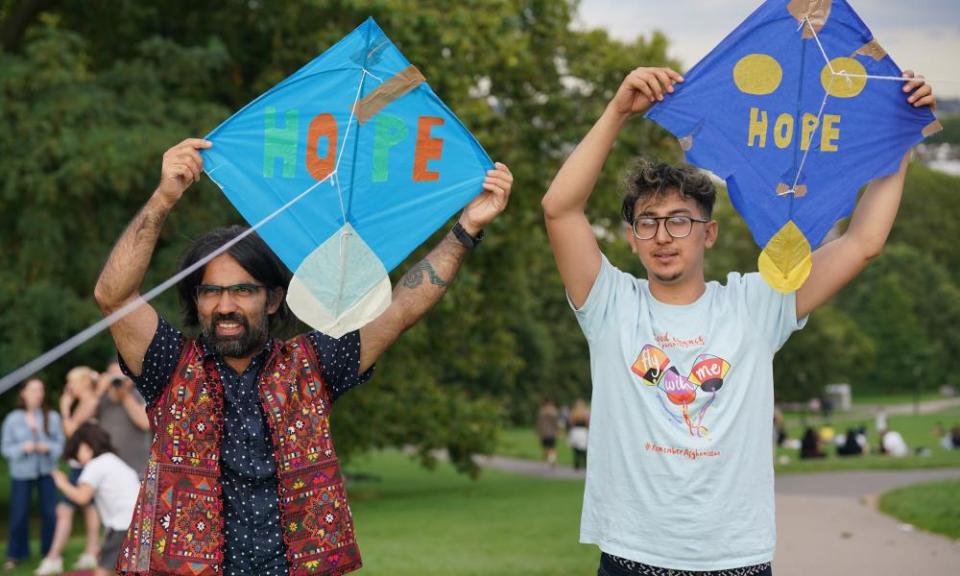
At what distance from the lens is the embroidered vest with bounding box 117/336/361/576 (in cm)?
384

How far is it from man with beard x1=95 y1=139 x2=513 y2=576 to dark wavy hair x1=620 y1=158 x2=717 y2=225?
102cm

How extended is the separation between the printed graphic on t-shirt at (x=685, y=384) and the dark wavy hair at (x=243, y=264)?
1.20 meters

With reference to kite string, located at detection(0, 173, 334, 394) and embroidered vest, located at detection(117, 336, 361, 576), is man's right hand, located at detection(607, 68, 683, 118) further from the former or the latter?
embroidered vest, located at detection(117, 336, 361, 576)

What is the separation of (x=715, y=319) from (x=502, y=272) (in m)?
16.9

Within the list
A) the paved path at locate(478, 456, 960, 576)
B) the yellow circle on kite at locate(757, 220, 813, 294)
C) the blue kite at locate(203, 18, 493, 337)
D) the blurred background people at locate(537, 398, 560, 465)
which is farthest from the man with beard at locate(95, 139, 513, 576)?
the blurred background people at locate(537, 398, 560, 465)

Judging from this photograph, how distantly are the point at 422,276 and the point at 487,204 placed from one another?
1.11 ft

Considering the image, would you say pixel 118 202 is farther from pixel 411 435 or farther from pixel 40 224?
pixel 411 435

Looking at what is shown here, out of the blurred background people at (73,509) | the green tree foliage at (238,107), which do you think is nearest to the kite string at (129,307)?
the blurred background people at (73,509)

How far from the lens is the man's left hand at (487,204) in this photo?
4387 mm

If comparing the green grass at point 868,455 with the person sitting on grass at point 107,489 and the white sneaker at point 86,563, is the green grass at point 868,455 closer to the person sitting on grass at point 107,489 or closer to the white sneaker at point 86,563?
the white sneaker at point 86,563

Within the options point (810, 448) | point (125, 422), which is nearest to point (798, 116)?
point (125, 422)

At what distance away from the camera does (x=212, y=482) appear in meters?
3.89

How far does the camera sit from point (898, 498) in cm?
1611

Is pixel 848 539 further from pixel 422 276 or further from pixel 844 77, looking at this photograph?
pixel 422 276
